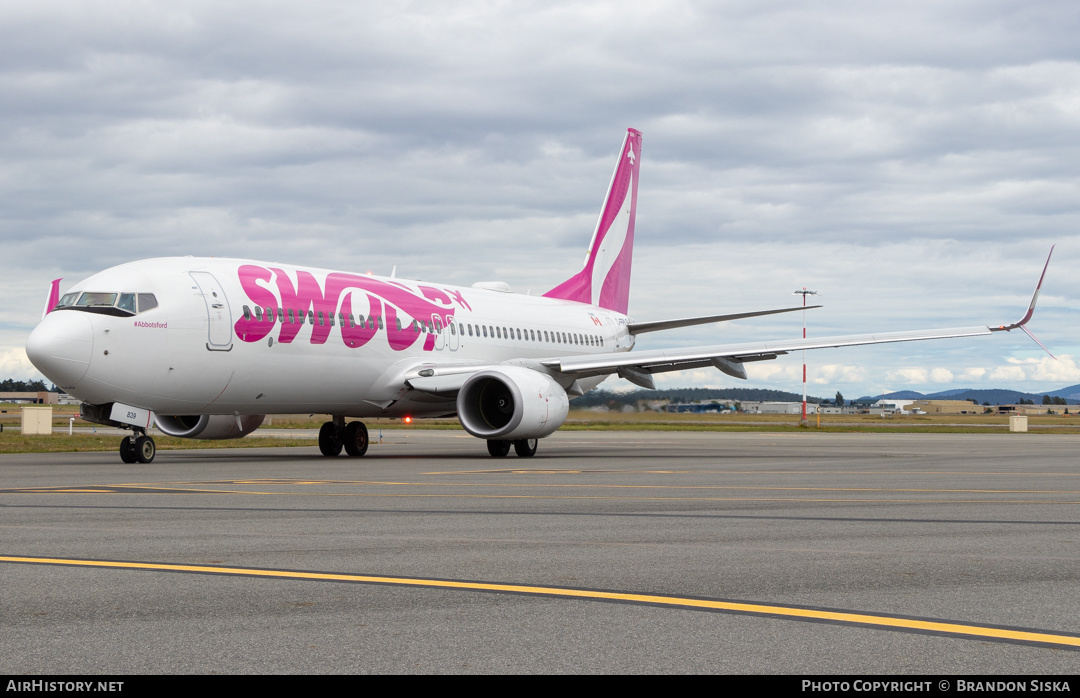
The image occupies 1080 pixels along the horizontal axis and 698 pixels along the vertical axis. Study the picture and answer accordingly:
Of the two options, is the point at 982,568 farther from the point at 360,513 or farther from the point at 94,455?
the point at 94,455

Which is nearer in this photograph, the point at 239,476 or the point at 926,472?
the point at 239,476

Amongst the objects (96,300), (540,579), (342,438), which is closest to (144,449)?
(96,300)

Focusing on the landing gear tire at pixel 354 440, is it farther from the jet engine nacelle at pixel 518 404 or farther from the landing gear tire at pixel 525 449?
the landing gear tire at pixel 525 449

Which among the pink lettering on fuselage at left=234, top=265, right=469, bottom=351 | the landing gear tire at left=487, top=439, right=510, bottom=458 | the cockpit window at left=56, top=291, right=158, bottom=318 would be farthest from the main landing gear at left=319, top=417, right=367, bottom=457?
the cockpit window at left=56, top=291, right=158, bottom=318

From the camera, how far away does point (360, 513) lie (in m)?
12.3

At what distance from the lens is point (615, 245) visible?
39656 mm

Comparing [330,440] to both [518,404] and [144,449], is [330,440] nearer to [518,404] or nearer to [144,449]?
[518,404]

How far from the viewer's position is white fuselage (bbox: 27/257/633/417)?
21.1 meters

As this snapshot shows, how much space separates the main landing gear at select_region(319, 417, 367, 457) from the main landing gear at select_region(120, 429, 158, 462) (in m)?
6.76

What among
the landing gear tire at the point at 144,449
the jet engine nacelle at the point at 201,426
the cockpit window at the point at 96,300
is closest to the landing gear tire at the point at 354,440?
the jet engine nacelle at the point at 201,426

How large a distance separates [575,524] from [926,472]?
1131cm

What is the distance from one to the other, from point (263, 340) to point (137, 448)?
327cm

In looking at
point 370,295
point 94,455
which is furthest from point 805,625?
point 94,455
